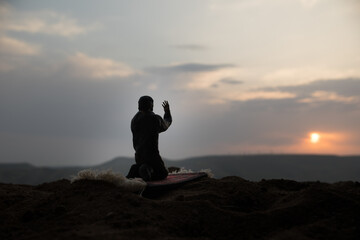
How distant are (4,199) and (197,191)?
3741 millimetres

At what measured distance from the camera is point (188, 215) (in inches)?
233

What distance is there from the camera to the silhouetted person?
28.1 feet

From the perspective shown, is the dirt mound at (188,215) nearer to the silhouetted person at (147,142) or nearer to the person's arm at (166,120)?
the silhouetted person at (147,142)

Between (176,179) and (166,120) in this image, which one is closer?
(176,179)

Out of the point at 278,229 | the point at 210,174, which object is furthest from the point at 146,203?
the point at 210,174

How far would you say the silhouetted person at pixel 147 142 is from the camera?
8570mm

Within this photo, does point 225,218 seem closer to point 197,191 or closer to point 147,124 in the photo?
point 197,191

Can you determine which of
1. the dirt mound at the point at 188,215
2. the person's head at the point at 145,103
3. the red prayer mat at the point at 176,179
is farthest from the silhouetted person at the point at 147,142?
the dirt mound at the point at 188,215

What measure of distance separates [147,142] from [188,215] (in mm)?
2932

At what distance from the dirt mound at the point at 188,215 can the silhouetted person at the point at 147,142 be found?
1374 millimetres

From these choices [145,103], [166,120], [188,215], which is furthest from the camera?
[166,120]

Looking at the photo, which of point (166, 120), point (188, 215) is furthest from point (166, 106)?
point (188, 215)

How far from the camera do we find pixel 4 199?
24.8ft

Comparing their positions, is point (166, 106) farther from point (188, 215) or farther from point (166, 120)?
point (188, 215)
